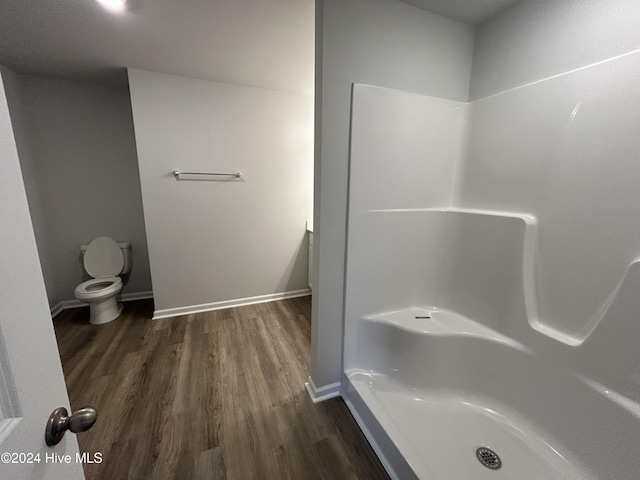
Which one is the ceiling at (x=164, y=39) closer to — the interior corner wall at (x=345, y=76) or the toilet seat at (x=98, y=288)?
the interior corner wall at (x=345, y=76)

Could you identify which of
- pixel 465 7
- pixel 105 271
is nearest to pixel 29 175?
pixel 105 271

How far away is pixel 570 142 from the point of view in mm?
1139

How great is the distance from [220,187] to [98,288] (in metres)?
1.54

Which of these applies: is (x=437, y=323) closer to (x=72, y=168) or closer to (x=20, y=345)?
(x=20, y=345)

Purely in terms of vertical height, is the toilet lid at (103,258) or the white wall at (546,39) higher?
the white wall at (546,39)

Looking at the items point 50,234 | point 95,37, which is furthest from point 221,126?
point 50,234

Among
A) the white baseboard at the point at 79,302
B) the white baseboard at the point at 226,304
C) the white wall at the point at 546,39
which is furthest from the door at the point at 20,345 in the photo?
the white baseboard at the point at 79,302

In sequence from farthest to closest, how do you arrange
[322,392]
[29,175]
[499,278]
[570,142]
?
[29,175]
[322,392]
[499,278]
[570,142]

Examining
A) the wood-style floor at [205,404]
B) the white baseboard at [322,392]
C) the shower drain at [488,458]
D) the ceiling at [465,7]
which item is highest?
the ceiling at [465,7]

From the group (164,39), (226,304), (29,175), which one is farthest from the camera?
(226,304)

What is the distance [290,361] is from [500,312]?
1439mm

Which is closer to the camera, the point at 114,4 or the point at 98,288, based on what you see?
Result: the point at 114,4

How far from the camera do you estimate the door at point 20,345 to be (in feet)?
1.24

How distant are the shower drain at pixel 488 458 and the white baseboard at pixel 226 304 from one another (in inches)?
84.3
